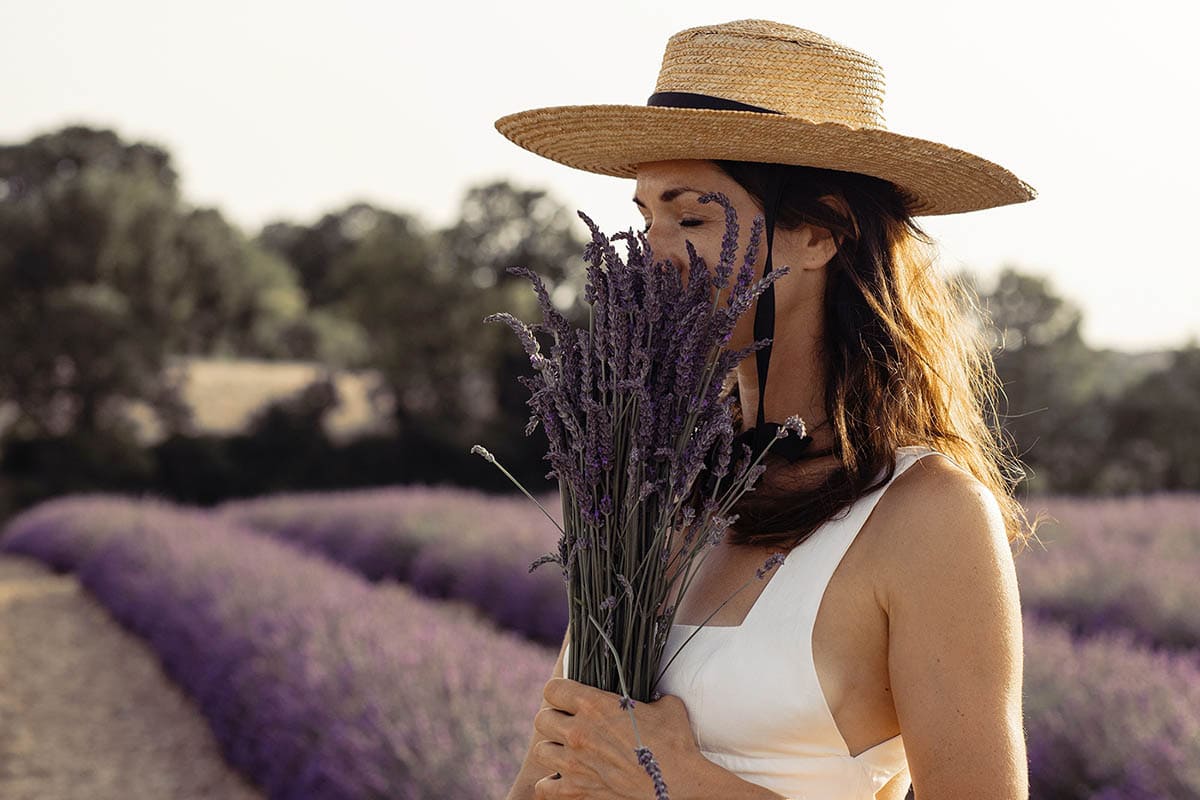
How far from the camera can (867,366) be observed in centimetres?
149

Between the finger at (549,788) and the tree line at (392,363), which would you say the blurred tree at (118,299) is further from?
the finger at (549,788)

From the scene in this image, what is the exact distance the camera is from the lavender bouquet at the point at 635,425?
1283mm

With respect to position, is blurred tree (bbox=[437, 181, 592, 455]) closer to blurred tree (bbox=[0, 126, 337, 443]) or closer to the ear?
blurred tree (bbox=[0, 126, 337, 443])

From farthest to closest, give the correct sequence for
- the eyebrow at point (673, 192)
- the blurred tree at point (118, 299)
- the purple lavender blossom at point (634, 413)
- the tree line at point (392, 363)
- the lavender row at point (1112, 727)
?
the blurred tree at point (118, 299), the tree line at point (392, 363), the lavender row at point (1112, 727), the eyebrow at point (673, 192), the purple lavender blossom at point (634, 413)

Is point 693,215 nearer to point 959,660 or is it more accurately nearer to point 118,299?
point 959,660

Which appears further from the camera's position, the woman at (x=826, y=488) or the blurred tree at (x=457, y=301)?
the blurred tree at (x=457, y=301)

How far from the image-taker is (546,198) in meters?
22.3

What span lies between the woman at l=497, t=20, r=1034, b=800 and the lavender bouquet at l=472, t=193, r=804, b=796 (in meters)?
0.07

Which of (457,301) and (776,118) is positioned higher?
(776,118)

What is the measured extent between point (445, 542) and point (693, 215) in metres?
7.68

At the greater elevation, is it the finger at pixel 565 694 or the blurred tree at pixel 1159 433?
the finger at pixel 565 694

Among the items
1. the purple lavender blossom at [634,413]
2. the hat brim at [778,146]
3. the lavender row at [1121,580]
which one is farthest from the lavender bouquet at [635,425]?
the lavender row at [1121,580]

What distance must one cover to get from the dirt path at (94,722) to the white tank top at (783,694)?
3.72 m

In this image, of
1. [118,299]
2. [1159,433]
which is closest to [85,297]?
[118,299]
